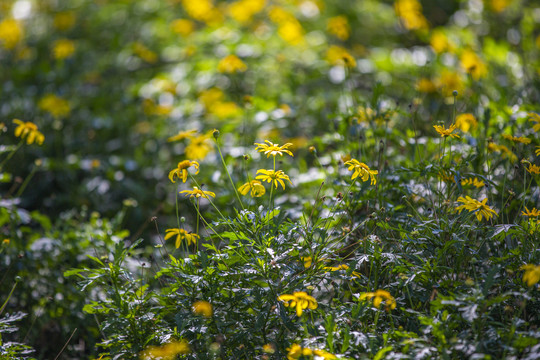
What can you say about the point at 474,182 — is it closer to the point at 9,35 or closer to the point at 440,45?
the point at 440,45

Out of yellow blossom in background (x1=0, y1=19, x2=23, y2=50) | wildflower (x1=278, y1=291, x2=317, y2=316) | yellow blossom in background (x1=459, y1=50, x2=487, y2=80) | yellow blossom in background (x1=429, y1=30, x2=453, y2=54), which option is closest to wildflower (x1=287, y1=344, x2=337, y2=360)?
wildflower (x1=278, y1=291, x2=317, y2=316)

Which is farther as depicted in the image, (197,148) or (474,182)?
(197,148)

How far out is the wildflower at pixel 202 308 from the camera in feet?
5.05

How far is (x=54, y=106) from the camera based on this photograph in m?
3.57

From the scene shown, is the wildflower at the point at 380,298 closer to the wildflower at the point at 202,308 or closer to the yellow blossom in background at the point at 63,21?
the wildflower at the point at 202,308

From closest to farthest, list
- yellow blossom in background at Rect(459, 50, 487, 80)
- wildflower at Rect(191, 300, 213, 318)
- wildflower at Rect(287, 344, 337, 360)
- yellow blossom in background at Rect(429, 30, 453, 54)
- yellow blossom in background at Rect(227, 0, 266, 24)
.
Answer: wildflower at Rect(287, 344, 337, 360), wildflower at Rect(191, 300, 213, 318), yellow blossom in background at Rect(459, 50, 487, 80), yellow blossom in background at Rect(429, 30, 453, 54), yellow blossom in background at Rect(227, 0, 266, 24)

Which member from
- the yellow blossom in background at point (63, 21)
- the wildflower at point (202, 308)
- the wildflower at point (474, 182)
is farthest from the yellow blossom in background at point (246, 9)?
the wildflower at point (202, 308)

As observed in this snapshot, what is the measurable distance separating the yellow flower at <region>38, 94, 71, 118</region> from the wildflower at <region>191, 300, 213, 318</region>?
2.50 metres

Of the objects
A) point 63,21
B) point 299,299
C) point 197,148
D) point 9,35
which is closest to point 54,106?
point 9,35

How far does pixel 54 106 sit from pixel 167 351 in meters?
2.62

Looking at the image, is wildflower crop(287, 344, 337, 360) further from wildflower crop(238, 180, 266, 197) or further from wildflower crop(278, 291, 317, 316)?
wildflower crop(238, 180, 266, 197)

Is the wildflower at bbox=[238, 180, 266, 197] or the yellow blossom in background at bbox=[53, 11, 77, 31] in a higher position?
the wildflower at bbox=[238, 180, 266, 197]

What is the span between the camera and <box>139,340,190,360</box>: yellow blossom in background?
1.56 m

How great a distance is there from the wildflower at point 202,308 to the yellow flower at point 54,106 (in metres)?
2.50
